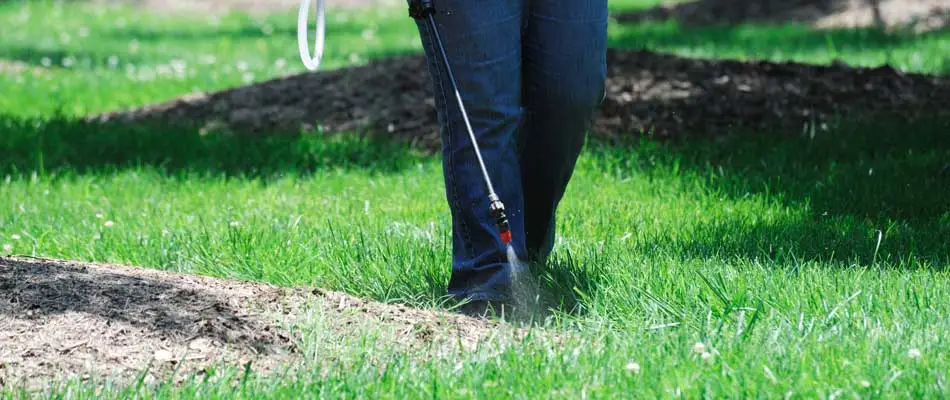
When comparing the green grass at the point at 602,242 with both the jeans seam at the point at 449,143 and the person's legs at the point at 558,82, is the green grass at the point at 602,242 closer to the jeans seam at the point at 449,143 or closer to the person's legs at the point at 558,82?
the jeans seam at the point at 449,143

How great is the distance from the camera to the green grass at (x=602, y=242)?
3031 mm

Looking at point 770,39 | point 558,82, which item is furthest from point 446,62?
point 770,39

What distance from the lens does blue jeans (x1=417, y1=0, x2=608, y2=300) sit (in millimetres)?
3619

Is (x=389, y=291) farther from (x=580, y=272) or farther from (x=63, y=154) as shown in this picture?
(x=63, y=154)

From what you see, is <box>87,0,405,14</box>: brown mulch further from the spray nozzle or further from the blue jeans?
the spray nozzle

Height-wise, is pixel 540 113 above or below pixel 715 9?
above

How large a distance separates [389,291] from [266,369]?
74 centimetres

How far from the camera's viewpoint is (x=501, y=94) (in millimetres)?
3662

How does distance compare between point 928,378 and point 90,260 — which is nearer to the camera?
point 928,378

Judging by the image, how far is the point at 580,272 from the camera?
154 inches

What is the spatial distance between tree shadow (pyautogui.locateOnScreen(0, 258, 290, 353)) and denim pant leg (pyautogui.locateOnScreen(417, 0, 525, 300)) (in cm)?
61

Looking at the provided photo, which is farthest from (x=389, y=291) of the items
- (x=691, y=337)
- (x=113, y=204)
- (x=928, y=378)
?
(x=113, y=204)

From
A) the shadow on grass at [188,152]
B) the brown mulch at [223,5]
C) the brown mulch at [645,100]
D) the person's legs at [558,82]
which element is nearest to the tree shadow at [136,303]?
the person's legs at [558,82]

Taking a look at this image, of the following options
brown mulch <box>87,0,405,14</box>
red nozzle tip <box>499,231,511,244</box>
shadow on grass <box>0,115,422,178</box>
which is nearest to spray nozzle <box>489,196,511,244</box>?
red nozzle tip <box>499,231,511,244</box>
